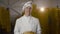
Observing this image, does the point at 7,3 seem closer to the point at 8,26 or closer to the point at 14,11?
the point at 14,11

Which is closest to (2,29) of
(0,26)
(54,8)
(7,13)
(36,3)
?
(0,26)

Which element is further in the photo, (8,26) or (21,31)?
(8,26)

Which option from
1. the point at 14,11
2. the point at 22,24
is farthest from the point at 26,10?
the point at 14,11

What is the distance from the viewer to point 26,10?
157 centimetres

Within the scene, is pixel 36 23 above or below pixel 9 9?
below

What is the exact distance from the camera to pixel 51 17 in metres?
2.05

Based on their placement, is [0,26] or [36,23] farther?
[0,26]

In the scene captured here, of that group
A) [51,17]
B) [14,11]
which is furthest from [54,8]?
[14,11]

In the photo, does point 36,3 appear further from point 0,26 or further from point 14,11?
point 0,26

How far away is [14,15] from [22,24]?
50 cm

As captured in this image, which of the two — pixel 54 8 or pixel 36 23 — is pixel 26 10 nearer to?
pixel 36 23

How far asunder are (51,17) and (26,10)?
0.59 metres

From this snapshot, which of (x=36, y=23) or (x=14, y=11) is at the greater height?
(x=14, y=11)

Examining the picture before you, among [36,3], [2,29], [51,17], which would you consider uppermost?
[36,3]
